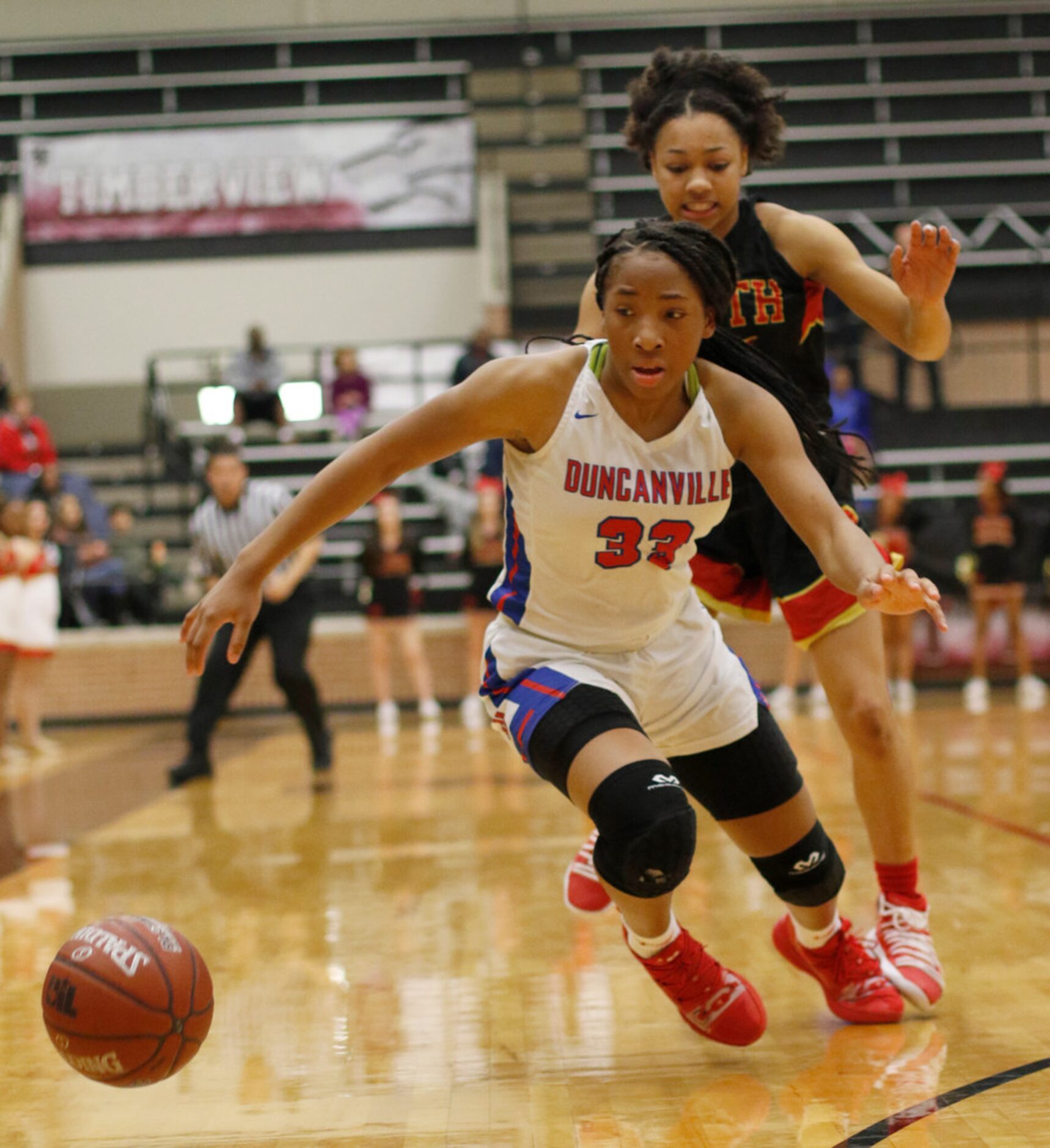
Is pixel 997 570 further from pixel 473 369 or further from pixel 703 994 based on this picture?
pixel 703 994

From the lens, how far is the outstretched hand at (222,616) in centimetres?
230

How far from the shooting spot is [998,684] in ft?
35.6

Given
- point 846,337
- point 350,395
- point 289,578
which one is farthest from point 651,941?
point 846,337

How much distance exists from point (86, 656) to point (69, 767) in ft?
9.78

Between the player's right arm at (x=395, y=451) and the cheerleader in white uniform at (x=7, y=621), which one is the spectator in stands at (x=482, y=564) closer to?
the cheerleader in white uniform at (x=7, y=621)

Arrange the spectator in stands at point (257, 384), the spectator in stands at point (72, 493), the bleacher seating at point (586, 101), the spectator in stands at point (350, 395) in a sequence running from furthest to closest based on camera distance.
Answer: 1. the bleacher seating at point (586, 101)
2. the spectator in stands at point (257, 384)
3. the spectator in stands at point (350, 395)
4. the spectator in stands at point (72, 493)

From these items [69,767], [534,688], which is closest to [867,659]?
[534,688]

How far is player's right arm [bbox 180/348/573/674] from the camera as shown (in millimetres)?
2375

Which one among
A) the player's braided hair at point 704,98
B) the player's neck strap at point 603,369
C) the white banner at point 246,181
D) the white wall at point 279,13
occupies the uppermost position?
the white wall at point 279,13

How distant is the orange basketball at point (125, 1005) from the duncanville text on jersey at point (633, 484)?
1.09 meters

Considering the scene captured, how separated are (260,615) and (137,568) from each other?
219 inches

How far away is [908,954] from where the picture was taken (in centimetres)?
286

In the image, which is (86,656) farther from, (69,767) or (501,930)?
(501,930)

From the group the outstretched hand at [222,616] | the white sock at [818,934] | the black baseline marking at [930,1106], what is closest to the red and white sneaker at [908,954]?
the white sock at [818,934]
